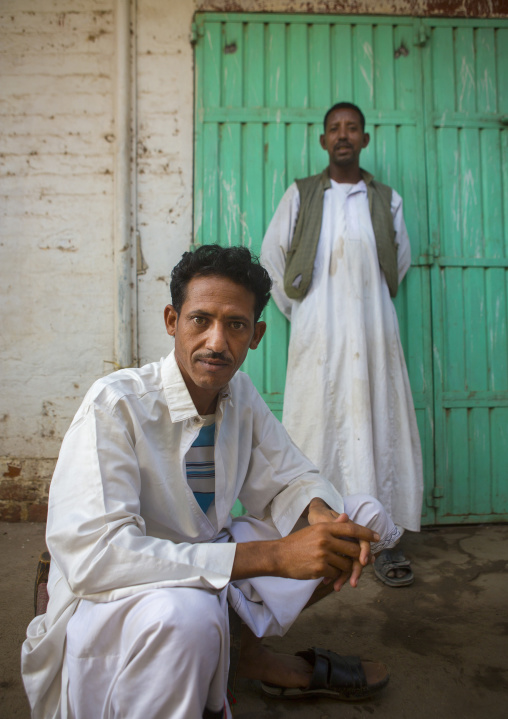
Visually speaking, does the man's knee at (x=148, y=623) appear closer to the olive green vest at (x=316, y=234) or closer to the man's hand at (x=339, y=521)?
the man's hand at (x=339, y=521)

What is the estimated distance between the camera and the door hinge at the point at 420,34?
3.30 metres

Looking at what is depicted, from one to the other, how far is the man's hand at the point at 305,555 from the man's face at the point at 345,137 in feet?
7.34

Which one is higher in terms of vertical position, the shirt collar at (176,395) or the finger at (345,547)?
the shirt collar at (176,395)

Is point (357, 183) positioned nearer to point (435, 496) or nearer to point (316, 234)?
point (316, 234)

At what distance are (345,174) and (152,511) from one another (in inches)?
90.1

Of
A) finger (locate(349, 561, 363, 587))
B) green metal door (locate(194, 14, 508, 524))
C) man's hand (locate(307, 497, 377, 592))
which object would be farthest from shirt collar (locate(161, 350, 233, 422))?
green metal door (locate(194, 14, 508, 524))

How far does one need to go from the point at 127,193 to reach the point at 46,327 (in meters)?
0.97

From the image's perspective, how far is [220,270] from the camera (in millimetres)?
1567

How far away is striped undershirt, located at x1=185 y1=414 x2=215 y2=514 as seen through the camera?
5.24 ft

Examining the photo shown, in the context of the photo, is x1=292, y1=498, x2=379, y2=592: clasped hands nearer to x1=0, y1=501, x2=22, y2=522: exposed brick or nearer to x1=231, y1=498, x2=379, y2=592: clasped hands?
x1=231, y1=498, x2=379, y2=592: clasped hands

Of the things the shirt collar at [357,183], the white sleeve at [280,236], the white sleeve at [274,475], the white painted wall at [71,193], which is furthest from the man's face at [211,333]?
the white painted wall at [71,193]

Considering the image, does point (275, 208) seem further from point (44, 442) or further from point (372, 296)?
point (44, 442)

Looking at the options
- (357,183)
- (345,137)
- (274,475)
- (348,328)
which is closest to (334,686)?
(274,475)

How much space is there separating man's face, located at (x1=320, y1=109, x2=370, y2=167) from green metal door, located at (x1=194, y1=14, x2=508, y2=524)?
32cm
